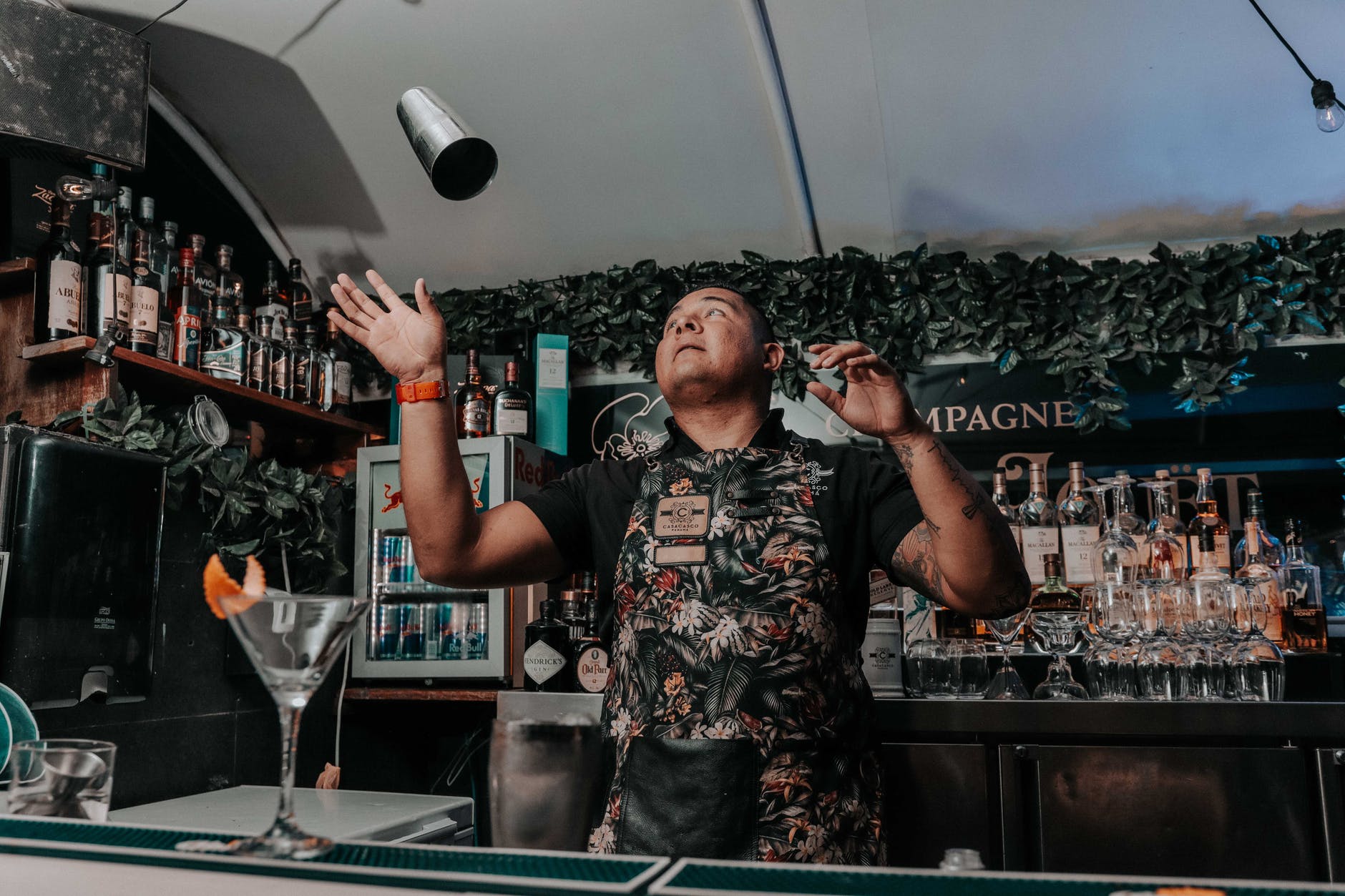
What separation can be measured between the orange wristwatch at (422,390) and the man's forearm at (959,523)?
0.68m

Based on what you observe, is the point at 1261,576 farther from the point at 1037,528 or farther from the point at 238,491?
the point at 238,491

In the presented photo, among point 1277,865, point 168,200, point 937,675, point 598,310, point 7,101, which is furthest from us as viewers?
point 598,310

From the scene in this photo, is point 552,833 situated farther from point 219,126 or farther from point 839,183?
point 219,126

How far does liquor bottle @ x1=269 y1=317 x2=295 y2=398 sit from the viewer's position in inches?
132

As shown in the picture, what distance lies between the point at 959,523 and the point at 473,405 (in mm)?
2383

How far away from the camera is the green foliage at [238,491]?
8.52ft

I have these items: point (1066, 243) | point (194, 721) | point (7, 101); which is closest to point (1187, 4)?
point (1066, 243)

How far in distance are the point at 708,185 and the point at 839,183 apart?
0.45 m

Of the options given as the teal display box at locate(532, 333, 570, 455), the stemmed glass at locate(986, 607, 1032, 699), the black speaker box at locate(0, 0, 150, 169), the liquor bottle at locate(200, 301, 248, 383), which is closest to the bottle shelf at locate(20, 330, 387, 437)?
the liquor bottle at locate(200, 301, 248, 383)

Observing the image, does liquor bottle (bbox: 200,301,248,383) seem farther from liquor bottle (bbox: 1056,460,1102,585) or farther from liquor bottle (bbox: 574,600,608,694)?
liquor bottle (bbox: 1056,460,1102,585)

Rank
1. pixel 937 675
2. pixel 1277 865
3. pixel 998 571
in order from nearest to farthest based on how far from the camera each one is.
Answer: pixel 998 571, pixel 1277 865, pixel 937 675

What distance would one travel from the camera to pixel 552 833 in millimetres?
725

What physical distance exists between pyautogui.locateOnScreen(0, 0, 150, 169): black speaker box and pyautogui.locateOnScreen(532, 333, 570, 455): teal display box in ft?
5.02

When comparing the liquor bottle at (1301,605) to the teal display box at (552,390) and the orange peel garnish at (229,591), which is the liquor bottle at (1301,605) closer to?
the teal display box at (552,390)
